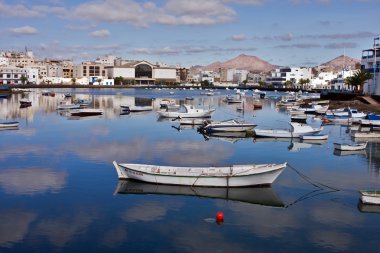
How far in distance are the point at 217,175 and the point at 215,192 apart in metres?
0.81

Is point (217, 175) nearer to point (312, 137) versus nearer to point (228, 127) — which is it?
point (312, 137)

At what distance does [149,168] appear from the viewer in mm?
22281

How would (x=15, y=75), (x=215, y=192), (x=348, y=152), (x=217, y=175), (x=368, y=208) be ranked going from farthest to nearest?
(x=15, y=75) → (x=348, y=152) → (x=217, y=175) → (x=215, y=192) → (x=368, y=208)

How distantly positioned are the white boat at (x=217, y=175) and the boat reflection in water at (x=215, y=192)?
217 mm

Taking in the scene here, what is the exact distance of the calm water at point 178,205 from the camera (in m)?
15.7

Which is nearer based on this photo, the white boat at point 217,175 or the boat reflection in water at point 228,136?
the white boat at point 217,175

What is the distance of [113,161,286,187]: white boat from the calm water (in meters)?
0.41

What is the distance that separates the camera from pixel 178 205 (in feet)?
64.4

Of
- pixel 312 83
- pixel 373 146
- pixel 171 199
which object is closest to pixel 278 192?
pixel 171 199

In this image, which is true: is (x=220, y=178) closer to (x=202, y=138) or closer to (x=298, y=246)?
(x=298, y=246)

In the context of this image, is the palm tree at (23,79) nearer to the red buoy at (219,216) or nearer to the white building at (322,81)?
the white building at (322,81)

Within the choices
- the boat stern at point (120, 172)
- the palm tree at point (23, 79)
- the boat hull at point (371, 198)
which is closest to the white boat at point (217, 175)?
the boat stern at point (120, 172)

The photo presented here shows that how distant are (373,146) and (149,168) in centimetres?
2203

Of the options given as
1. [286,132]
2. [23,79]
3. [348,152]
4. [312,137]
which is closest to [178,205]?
[348,152]
